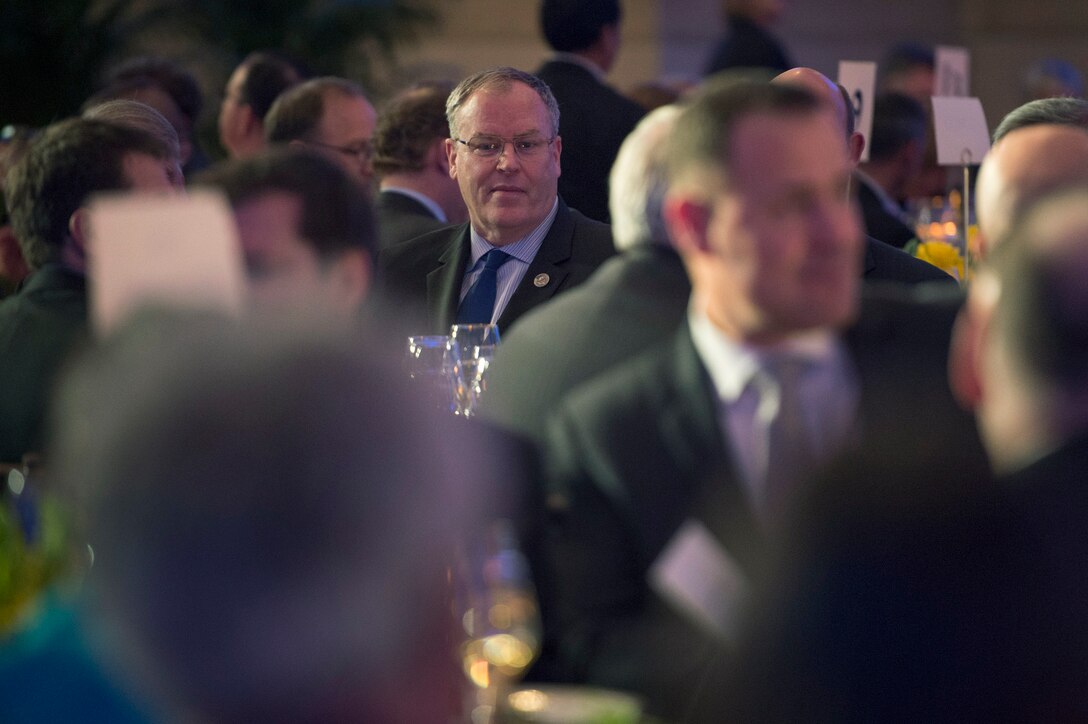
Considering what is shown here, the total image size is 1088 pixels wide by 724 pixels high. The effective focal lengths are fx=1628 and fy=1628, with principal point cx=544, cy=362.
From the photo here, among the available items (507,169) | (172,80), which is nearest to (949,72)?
(507,169)

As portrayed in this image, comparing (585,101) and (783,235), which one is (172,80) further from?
(783,235)

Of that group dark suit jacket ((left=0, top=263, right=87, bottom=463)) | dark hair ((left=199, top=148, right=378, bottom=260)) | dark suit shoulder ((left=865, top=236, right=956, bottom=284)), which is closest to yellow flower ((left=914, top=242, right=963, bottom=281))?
dark suit shoulder ((left=865, top=236, right=956, bottom=284))

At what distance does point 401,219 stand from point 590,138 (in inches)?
33.6

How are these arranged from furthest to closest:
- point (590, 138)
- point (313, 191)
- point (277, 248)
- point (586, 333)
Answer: point (590, 138), point (586, 333), point (313, 191), point (277, 248)

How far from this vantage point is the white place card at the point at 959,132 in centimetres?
520

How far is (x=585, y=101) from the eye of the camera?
5.73 metres

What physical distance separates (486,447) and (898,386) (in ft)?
1.94

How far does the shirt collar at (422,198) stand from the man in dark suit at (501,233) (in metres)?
0.66

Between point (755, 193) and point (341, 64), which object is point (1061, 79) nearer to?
point (341, 64)

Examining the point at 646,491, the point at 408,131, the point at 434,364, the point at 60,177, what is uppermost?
the point at 646,491

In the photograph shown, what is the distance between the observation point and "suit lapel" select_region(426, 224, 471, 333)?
4.43 metres

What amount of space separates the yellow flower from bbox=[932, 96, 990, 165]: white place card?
29 centimetres

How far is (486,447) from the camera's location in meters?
2.33

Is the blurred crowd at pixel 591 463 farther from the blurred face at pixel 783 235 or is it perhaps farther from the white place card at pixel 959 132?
the white place card at pixel 959 132
